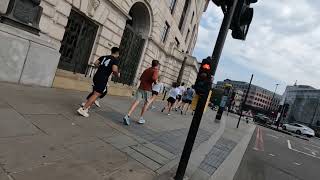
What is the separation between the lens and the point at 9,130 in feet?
14.7

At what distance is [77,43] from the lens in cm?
1342

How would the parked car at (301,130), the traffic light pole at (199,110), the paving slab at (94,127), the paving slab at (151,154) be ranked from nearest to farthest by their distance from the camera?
Answer: the traffic light pole at (199,110) < the paving slab at (151,154) < the paving slab at (94,127) < the parked car at (301,130)

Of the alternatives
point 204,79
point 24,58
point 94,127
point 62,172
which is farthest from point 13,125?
point 24,58

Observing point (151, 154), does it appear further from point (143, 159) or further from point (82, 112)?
point (82, 112)

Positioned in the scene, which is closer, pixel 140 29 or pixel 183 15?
pixel 140 29

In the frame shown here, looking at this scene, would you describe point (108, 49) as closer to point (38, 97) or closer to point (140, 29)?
point (140, 29)

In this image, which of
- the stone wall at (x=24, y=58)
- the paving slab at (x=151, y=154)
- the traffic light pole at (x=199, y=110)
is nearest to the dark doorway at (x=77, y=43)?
the stone wall at (x=24, y=58)

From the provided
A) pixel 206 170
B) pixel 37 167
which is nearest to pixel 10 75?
pixel 37 167

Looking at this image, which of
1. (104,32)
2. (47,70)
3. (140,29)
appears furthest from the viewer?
(140,29)

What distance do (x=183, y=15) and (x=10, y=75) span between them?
26263 mm

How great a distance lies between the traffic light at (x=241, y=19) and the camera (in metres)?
4.91

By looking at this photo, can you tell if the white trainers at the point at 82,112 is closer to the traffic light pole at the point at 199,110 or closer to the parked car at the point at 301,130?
the traffic light pole at the point at 199,110

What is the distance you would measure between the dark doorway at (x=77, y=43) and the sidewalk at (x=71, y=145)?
527 centimetres

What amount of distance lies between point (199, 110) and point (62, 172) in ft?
7.27
